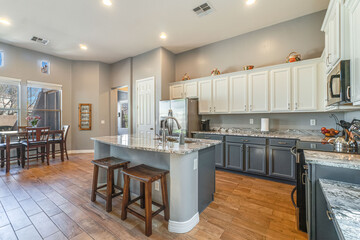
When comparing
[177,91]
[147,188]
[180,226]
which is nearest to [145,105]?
[177,91]

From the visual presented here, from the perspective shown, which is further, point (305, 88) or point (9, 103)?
point (9, 103)

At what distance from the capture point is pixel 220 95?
3945 millimetres

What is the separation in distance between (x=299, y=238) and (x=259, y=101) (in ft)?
8.15

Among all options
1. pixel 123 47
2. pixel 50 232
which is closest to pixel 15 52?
pixel 123 47

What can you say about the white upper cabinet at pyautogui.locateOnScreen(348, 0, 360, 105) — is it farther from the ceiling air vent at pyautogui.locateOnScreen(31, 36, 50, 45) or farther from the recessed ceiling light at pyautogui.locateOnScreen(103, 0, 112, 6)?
the ceiling air vent at pyautogui.locateOnScreen(31, 36, 50, 45)

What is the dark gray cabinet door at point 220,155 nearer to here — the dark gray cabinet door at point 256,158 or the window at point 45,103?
the dark gray cabinet door at point 256,158

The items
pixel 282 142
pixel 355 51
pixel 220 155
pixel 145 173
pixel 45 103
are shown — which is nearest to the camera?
pixel 355 51

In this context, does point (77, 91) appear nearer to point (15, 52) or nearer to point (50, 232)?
point (15, 52)

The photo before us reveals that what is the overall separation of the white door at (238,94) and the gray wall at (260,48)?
0.50 m

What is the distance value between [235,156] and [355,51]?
8.15 ft

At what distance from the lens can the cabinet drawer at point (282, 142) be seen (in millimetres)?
2869

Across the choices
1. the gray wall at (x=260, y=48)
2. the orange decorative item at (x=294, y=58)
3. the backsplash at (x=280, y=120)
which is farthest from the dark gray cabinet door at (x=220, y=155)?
the orange decorative item at (x=294, y=58)

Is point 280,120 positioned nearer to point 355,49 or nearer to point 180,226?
point 355,49

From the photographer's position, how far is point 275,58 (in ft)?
11.7
